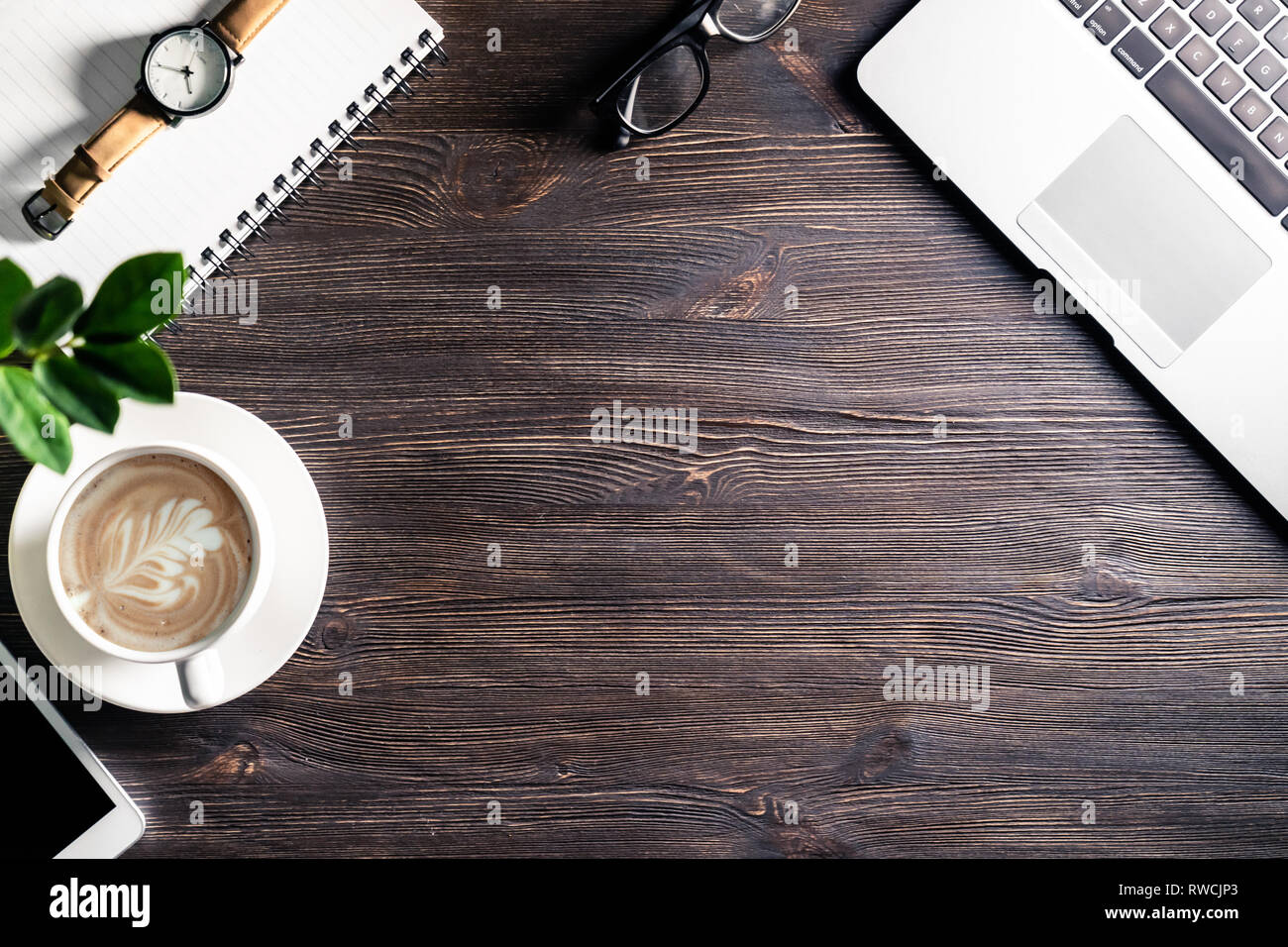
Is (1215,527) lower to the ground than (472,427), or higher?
lower

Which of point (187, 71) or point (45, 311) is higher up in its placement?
point (187, 71)

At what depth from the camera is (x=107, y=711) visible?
899 millimetres

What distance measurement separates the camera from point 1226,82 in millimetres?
865

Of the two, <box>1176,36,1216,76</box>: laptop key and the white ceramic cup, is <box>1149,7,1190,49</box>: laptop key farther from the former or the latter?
the white ceramic cup

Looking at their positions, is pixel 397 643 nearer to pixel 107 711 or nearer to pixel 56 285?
pixel 107 711

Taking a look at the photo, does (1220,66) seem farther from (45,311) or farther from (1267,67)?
(45,311)

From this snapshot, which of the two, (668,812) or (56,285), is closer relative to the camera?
(56,285)

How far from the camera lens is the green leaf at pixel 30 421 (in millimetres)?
503

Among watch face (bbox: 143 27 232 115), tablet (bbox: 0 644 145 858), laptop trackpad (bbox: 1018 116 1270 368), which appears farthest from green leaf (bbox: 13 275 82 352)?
laptop trackpad (bbox: 1018 116 1270 368)

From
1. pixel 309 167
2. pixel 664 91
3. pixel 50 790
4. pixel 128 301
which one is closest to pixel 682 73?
pixel 664 91

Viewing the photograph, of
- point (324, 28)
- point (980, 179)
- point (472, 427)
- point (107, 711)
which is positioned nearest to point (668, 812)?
point (472, 427)

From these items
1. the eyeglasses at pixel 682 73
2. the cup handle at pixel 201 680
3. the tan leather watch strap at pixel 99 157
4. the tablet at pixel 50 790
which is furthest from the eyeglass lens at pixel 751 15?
the tablet at pixel 50 790

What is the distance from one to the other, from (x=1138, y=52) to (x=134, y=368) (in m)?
0.89

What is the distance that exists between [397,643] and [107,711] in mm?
282
